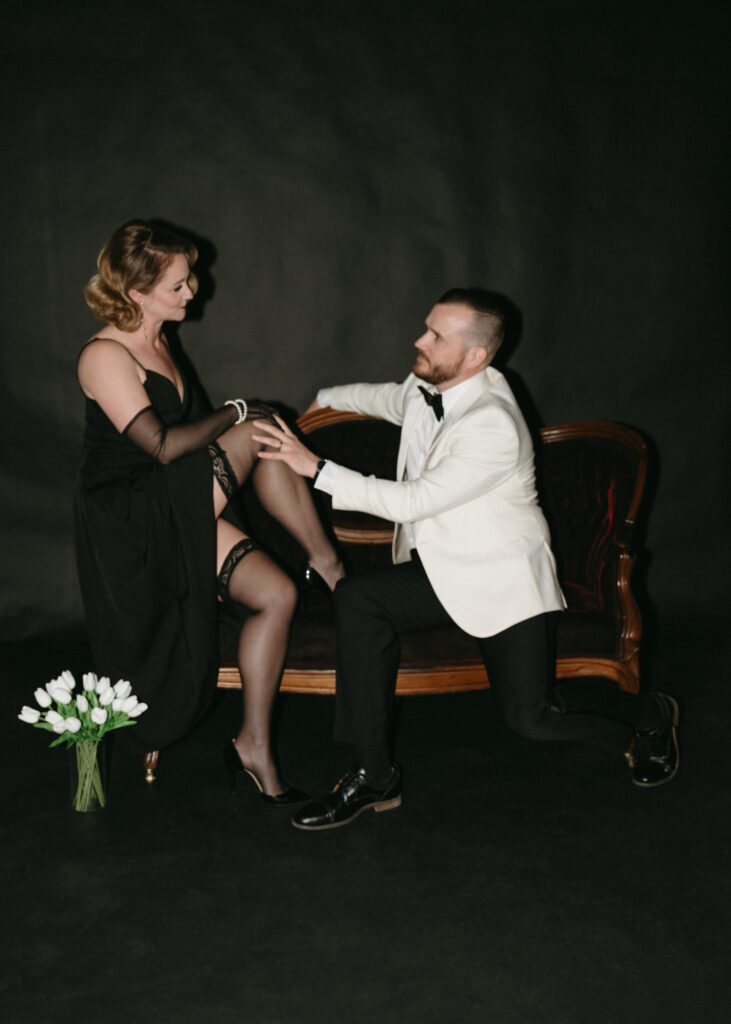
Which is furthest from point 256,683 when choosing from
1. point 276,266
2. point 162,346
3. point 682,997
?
point 276,266

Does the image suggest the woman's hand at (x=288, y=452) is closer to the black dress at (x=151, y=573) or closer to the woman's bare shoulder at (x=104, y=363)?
the black dress at (x=151, y=573)

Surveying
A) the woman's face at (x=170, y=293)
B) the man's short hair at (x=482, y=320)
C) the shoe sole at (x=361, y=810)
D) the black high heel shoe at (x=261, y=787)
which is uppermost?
the woman's face at (x=170, y=293)

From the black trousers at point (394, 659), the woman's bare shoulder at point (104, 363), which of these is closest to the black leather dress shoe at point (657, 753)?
the black trousers at point (394, 659)

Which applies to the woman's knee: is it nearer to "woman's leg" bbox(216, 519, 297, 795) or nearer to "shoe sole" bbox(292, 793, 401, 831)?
"shoe sole" bbox(292, 793, 401, 831)

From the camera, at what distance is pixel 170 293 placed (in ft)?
10.0

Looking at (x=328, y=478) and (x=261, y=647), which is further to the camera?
(x=261, y=647)

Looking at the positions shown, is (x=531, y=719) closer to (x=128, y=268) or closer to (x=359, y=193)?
(x=128, y=268)

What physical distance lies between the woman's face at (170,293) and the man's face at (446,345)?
2.54 feet

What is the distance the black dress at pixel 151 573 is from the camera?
115 inches

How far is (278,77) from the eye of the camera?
4234 millimetres

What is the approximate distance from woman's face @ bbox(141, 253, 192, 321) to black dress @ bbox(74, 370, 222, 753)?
22cm

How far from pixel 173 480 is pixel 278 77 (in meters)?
2.22

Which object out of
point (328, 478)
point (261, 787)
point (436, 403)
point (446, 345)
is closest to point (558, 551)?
point (436, 403)

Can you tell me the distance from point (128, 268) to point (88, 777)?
1.56 meters
